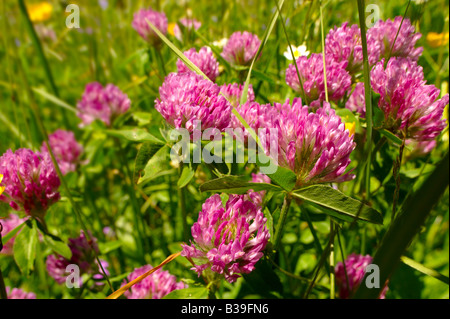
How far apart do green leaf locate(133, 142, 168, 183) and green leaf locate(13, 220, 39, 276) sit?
0.26 m

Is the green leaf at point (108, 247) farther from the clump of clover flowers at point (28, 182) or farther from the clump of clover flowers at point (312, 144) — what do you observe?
the clump of clover flowers at point (312, 144)

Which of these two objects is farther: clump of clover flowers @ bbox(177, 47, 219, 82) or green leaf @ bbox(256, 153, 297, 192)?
clump of clover flowers @ bbox(177, 47, 219, 82)

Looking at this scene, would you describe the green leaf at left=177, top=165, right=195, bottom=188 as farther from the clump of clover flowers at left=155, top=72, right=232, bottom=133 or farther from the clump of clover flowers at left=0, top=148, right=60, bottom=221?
the clump of clover flowers at left=0, top=148, right=60, bottom=221

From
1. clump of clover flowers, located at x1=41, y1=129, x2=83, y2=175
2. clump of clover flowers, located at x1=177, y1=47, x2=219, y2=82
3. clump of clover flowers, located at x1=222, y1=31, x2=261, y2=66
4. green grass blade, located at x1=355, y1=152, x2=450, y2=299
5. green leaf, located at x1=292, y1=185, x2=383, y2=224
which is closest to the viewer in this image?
green grass blade, located at x1=355, y1=152, x2=450, y2=299

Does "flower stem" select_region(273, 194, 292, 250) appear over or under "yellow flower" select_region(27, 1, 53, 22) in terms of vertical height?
under

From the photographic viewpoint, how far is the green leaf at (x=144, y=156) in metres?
0.83

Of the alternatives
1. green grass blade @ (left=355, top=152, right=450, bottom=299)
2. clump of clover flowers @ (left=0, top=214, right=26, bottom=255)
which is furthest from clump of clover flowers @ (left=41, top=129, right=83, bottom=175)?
green grass blade @ (left=355, top=152, right=450, bottom=299)

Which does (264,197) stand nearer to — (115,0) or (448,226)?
(448,226)

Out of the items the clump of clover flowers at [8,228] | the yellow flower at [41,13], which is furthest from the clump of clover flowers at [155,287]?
the yellow flower at [41,13]

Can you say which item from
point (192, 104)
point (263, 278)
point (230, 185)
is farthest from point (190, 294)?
point (192, 104)

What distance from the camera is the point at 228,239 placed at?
66cm

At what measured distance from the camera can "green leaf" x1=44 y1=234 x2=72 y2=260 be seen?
89 cm

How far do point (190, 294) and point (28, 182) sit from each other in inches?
16.0

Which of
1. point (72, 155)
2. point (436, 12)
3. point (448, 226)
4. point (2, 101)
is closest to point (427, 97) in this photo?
point (448, 226)
